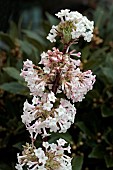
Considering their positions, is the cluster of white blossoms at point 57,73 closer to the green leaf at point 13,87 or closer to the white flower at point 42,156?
the white flower at point 42,156

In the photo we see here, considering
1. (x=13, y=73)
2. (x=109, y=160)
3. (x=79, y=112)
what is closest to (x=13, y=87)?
(x=13, y=73)

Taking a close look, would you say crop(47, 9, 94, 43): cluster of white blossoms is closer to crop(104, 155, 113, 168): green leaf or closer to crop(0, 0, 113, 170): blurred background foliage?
crop(0, 0, 113, 170): blurred background foliage

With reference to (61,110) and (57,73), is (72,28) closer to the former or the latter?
(57,73)

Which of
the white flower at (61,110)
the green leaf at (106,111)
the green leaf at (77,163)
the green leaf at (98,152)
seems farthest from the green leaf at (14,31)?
the white flower at (61,110)

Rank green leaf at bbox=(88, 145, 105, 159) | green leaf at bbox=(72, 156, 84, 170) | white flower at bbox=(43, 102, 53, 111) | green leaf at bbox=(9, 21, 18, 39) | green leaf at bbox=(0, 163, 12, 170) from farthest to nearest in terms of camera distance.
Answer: green leaf at bbox=(9, 21, 18, 39), green leaf at bbox=(88, 145, 105, 159), green leaf at bbox=(0, 163, 12, 170), green leaf at bbox=(72, 156, 84, 170), white flower at bbox=(43, 102, 53, 111)

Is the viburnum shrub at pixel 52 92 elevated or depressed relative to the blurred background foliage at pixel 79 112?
depressed

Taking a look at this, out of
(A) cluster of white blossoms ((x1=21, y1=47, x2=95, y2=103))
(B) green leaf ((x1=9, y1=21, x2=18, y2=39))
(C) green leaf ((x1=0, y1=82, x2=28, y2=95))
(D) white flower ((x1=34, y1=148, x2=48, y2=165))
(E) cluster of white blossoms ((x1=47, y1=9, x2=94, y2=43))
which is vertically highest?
(B) green leaf ((x1=9, y1=21, x2=18, y2=39))

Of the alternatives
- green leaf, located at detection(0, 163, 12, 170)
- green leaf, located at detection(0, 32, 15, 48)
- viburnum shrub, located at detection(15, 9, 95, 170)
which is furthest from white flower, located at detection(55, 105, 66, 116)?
green leaf, located at detection(0, 32, 15, 48)

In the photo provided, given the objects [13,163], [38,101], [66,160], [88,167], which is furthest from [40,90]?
[88,167]

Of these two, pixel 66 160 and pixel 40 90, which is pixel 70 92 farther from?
pixel 66 160
